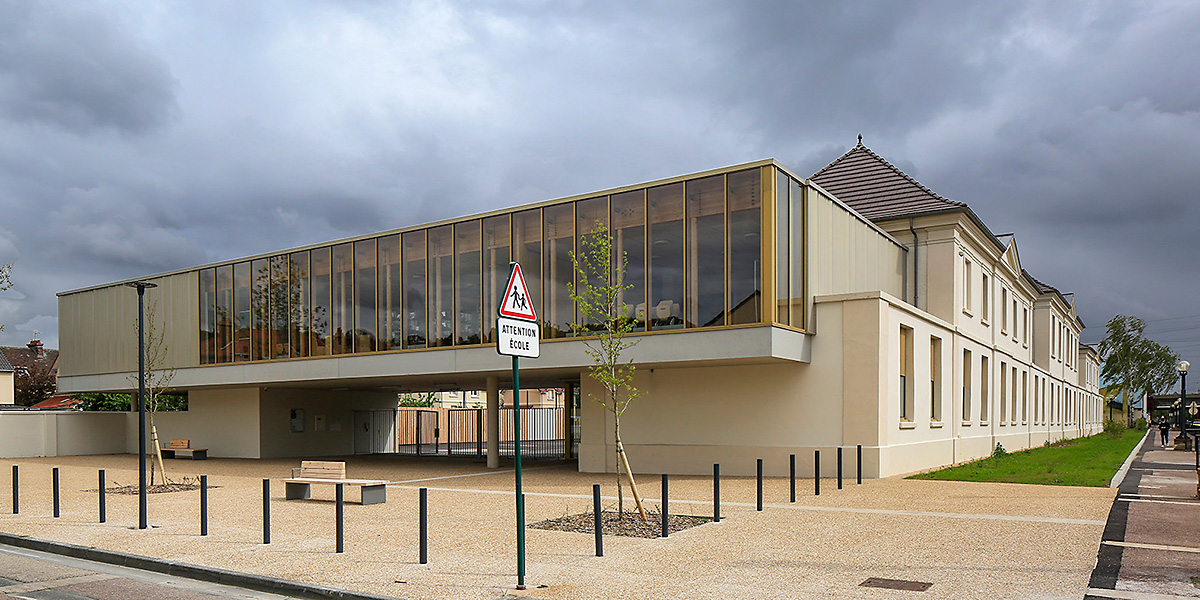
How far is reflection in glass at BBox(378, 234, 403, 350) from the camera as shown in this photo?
2797 centimetres

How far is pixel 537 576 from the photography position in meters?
9.52

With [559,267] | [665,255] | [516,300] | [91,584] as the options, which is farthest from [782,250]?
[91,584]

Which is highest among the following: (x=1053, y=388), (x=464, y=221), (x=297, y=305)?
(x=464, y=221)

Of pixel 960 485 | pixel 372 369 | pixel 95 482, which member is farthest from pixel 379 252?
pixel 960 485

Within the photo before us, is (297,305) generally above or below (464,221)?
below

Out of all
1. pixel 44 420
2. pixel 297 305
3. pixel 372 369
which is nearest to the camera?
pixel 372 369

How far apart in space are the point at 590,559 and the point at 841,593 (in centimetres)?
291

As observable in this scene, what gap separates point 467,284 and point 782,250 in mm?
9233

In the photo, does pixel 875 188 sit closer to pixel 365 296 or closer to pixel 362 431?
pixel 365 296

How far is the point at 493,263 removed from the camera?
85.5 feet

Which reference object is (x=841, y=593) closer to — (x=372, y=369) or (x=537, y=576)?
(x=537, y=576)

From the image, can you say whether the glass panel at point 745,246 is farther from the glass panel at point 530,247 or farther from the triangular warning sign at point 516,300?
the triangular warning sign at point 516,300

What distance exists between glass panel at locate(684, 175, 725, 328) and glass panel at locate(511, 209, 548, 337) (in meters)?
4.42

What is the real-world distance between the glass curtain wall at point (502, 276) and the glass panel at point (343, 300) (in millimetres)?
38
